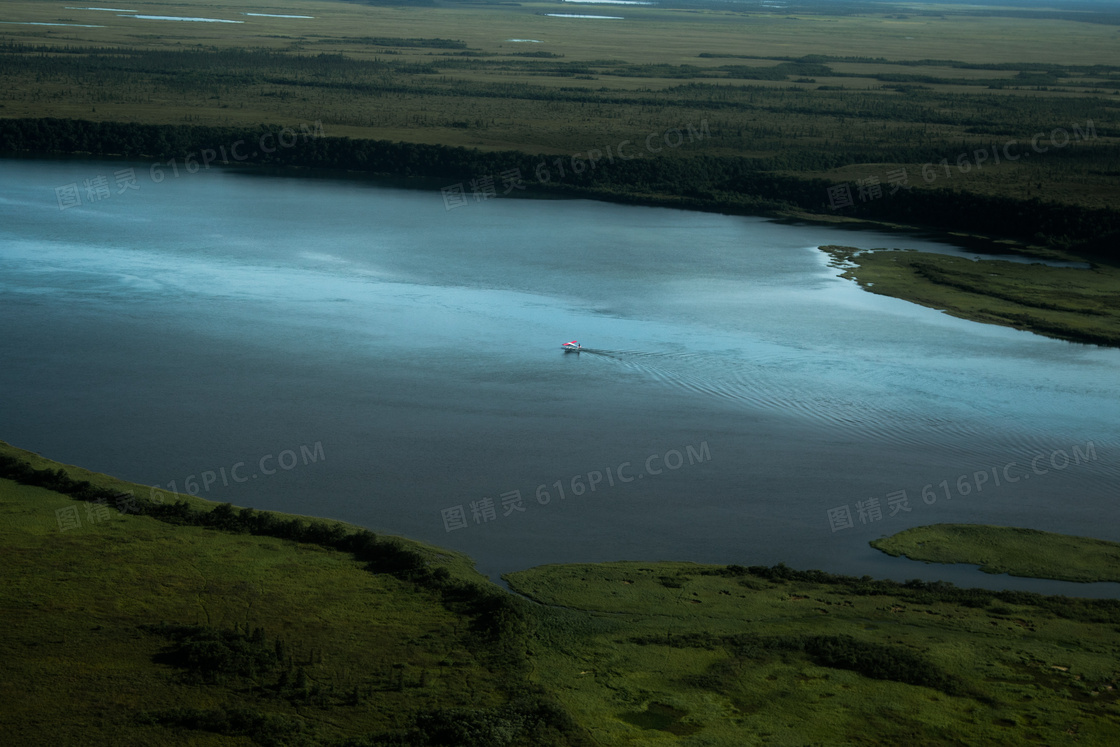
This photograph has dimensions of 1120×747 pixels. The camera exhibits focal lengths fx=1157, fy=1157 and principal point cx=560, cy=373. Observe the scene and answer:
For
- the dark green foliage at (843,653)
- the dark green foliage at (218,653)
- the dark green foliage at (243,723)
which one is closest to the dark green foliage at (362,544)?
the dark green foliage at (843,653)

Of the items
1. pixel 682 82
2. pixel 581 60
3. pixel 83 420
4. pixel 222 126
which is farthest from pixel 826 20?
pixel 83 420

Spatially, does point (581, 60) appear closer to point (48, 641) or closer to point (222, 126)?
point (222, 126)

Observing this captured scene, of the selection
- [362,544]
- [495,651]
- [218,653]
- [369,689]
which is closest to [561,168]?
[362,544]

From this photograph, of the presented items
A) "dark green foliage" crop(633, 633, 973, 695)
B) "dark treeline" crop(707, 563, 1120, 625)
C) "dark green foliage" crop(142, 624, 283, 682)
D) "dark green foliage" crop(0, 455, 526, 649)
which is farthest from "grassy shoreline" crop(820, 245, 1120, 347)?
"dark green foliage" crop(142, 624, 283, 682)

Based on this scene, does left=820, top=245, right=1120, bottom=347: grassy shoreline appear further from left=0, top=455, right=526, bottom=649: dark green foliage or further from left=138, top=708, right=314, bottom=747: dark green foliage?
left=138, top=708, right=314, bottom=747: dark green foliage

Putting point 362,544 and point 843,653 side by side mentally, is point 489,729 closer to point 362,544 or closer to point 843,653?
point 843,653

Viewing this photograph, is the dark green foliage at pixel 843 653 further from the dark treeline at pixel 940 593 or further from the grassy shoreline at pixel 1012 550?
the grassy shoreline at pixel 1012 550
